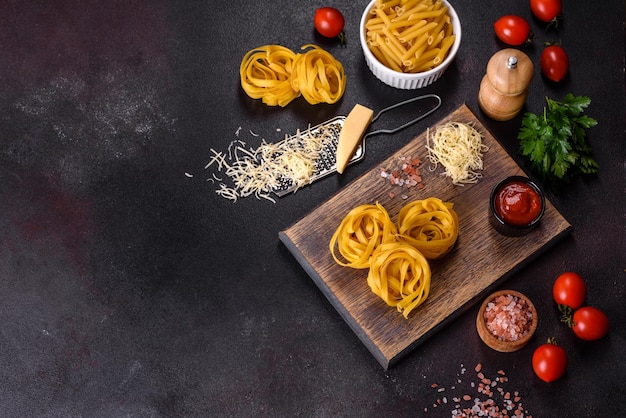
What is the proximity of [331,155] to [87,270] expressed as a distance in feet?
4.80

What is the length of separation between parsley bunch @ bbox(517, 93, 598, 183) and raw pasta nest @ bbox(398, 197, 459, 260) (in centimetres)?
59

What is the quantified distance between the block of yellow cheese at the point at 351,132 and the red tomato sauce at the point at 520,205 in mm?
856

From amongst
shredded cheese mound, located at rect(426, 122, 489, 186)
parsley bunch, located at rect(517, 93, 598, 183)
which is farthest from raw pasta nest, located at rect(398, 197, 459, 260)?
parsley bunch, located at rect(517, 93, 598, 183)

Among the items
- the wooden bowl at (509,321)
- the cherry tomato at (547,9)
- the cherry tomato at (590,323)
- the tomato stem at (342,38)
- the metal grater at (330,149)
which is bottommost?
the cherry tomato at (590,323)

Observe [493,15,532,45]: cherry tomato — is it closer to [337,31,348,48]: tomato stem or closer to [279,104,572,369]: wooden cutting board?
[279,104,572,369]: wooden cutting board

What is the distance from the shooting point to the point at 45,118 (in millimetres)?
5133

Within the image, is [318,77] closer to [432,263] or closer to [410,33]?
[410,33]

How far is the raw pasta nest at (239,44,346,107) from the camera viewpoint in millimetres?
4914

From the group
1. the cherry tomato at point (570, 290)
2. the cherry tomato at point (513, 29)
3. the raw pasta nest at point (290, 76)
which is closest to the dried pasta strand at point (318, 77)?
the raw pasta nest at point (290, 76)

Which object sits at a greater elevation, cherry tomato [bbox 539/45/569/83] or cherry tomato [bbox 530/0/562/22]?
cherry tomato [bbox 530/0/562/22]

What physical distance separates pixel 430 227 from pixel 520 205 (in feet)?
1.51

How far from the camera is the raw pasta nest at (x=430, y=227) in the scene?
4566 mm

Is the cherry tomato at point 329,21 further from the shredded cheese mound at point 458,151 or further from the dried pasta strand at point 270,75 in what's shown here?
the shredded cheese mound at point 458,151

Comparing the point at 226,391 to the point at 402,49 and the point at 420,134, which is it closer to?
the point at 420,134
